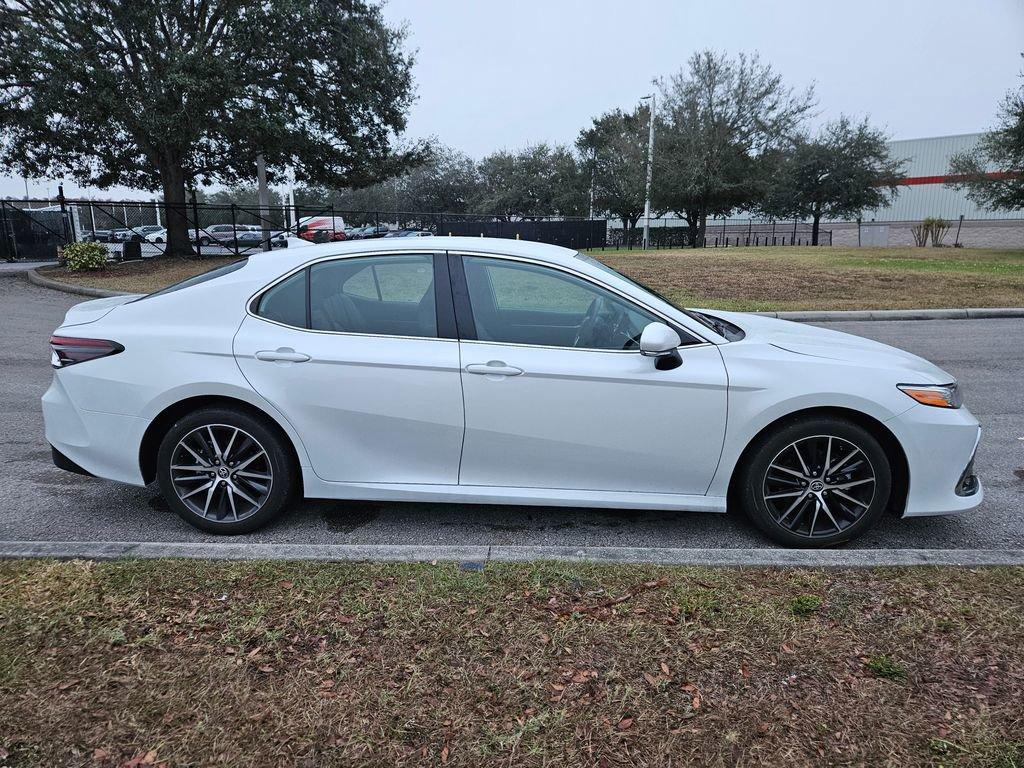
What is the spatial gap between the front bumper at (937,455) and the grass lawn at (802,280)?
32.3ft

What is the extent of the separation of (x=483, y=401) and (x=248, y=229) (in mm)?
34874

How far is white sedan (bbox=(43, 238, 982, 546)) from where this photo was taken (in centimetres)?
356

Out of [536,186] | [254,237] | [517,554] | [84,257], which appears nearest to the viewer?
[517,554]

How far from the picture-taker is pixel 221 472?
3789 millimetres

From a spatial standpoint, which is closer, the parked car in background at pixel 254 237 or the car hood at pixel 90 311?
the car hood at pixel 90 311

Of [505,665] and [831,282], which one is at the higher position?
[831,282]

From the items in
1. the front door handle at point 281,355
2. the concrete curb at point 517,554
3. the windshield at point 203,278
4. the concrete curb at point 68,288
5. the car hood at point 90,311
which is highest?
the windshield at point 203,278

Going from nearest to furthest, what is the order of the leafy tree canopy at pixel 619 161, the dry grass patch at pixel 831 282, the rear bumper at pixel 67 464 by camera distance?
the rear bumper at pixel 67 464 → the dry grass patch at pixel 831 282 → the leafy tree canopy at pixel 619 161

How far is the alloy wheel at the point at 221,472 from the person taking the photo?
12.3 feet

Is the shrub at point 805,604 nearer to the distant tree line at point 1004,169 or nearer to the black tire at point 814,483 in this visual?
the black tire at point 814,483

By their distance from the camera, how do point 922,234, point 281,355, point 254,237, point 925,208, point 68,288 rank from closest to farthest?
point 281,355 → point 68,288 → point 254,237 → point 922,234 → point 925,208

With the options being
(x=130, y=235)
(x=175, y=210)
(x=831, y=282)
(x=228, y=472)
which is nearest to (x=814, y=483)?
(x=228, y=472)

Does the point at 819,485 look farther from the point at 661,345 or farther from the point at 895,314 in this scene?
the point at 895,314

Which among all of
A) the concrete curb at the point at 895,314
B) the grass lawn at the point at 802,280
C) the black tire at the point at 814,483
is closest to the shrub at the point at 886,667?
the black tire at the point at 814,483
